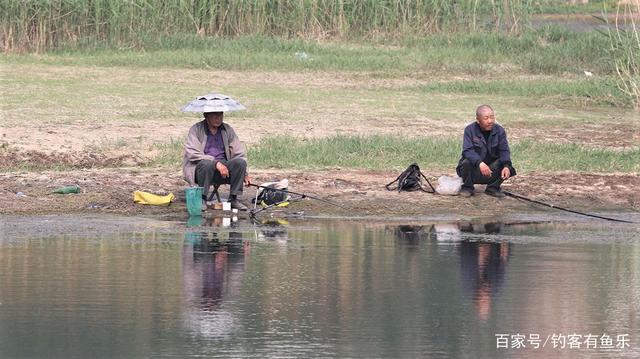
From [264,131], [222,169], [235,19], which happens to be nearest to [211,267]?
[222,169]

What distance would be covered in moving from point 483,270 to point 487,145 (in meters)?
3.88

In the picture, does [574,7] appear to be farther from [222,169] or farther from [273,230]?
[273,230]

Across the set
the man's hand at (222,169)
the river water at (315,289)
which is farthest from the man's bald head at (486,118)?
the man's hand at (222,169)

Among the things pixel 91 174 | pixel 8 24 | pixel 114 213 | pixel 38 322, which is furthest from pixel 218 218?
pixel 8 24

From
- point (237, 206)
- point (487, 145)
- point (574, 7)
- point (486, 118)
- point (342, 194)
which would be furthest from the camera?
point (574, 7)

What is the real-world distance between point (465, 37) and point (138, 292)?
1858cm

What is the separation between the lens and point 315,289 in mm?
10406

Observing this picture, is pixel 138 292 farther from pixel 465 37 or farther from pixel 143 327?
pixel 465 37

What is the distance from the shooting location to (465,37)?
→ 2803 cm

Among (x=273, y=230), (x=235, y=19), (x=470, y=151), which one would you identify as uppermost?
(x=235, y=19)

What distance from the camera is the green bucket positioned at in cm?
1416

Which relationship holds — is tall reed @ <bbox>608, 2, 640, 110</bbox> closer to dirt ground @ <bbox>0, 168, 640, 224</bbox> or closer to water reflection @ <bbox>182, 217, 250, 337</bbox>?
dirt ground @ <bbox>0, 168, 640, 224</bbox>

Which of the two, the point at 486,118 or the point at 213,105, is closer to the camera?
the point at 213,105

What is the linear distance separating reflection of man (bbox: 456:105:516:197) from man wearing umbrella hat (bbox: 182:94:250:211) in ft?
7.31
